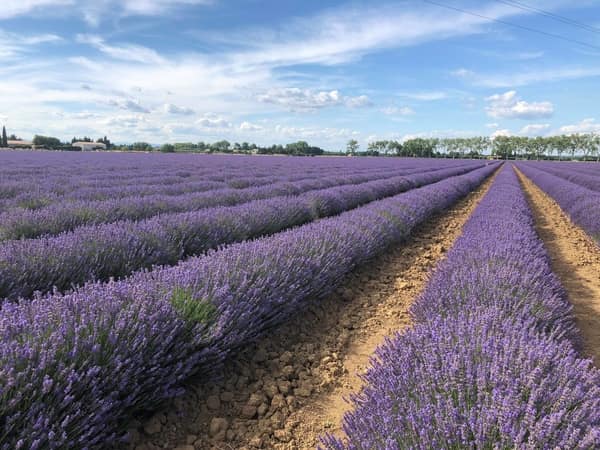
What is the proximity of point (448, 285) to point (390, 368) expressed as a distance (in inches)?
50.2

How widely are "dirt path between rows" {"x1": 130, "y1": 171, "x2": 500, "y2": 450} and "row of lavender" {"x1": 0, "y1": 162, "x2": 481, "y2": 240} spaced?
2166 mm

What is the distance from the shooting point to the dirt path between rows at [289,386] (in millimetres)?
1940

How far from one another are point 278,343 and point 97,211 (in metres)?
3.59

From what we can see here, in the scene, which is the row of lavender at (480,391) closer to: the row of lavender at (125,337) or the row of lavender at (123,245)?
the row of lavender at (125,337)

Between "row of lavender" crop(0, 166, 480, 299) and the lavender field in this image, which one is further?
"row of lavender" crop(0, 166, 480, 299)

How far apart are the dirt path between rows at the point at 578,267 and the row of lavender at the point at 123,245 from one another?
3.61 metres

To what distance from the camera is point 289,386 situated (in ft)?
7.91

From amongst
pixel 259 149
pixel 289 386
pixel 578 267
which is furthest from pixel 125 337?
pixel 259 149

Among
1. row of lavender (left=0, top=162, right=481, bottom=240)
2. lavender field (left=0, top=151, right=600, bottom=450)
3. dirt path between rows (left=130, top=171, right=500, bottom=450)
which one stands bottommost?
dirt path between rows (left=130, top=171, right=500, bottom=450)

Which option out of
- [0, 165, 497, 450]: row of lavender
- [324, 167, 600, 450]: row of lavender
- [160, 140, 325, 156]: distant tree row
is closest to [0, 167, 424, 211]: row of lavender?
[0, 165, 497, 450]: row of lavender

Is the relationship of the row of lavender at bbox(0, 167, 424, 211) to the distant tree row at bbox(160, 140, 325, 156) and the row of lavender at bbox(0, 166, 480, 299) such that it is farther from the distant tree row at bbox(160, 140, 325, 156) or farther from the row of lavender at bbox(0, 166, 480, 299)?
the distant tree row at bbox(160, 140, 325, 156)

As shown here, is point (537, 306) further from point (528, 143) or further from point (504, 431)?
point (528, 143)

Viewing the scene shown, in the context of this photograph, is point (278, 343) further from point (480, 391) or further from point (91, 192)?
point (91, 192)

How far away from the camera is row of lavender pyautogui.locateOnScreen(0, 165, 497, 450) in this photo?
135 centimetres
